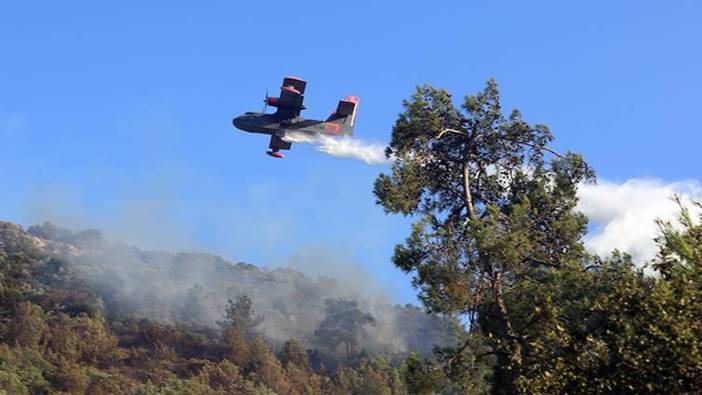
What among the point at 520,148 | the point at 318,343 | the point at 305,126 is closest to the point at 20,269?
the point at 318,343

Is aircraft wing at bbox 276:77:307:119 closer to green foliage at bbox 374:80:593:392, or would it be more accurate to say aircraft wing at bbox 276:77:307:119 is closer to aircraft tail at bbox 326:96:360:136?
aircraft tail at bbox 326:96:360:136

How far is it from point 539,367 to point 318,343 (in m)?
170

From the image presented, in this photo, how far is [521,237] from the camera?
2336 centimetres

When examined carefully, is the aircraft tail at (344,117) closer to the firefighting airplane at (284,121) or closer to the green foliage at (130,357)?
the firefighting airplane at (284,121)

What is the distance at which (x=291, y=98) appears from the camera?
170ft

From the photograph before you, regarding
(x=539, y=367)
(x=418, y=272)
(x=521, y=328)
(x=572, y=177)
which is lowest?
(x=539, y=367)

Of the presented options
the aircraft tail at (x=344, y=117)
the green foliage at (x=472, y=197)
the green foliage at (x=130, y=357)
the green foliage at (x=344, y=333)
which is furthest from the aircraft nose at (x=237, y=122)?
the green foliage at (x=344, y=333)

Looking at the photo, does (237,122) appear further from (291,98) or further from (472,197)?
(472,197)

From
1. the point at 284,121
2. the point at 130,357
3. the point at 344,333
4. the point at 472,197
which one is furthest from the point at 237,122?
the point at 344,333

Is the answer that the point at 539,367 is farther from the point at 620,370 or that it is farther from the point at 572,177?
the point at 572,177

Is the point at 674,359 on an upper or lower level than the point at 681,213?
lower

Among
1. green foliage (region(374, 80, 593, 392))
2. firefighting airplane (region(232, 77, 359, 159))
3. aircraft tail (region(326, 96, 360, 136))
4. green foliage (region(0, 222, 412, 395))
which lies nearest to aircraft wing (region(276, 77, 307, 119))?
firefighting airplane (region(232, 77, 359, 159))

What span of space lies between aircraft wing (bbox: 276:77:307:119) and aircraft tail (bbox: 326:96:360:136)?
292 centimetres

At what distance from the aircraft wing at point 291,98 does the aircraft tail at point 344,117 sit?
292 centimetres
